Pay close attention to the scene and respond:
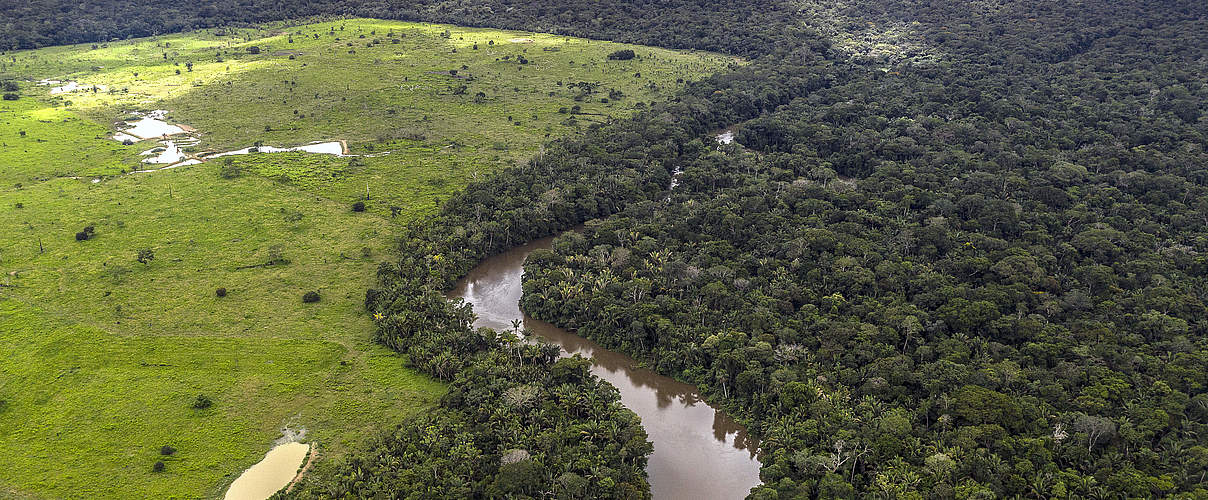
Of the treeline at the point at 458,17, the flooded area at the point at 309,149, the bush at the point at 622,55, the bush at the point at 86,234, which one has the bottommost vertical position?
the flooded area at the point at 309,149

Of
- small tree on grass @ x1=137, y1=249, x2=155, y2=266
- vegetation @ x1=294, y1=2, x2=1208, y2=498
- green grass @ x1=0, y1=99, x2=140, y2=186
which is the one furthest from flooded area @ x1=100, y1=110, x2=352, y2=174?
vegetation @ x1=294, y1=2, x2=1208, y2=498

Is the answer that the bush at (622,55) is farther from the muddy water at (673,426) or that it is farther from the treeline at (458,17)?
the muddy water at (673,426)

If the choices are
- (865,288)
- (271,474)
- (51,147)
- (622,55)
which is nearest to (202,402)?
(271,474)

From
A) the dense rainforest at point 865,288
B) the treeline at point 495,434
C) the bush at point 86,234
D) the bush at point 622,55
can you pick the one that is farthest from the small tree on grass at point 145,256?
the bush at point 622,55

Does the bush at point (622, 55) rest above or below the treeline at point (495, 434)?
above

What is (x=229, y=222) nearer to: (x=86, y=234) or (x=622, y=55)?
(x=86, y=234)

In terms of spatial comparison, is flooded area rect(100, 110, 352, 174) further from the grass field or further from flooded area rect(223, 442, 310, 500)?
flooded area rect(223, 442, 310, 500)

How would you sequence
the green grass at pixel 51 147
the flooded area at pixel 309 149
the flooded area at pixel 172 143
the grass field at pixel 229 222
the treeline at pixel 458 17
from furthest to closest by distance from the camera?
the treeline at pixel 458 17
the flooded area at pixel 309 149
the flooded area at pixel 172 143
the green grass at pixel 51 147
the grass field at pixel 229 222
